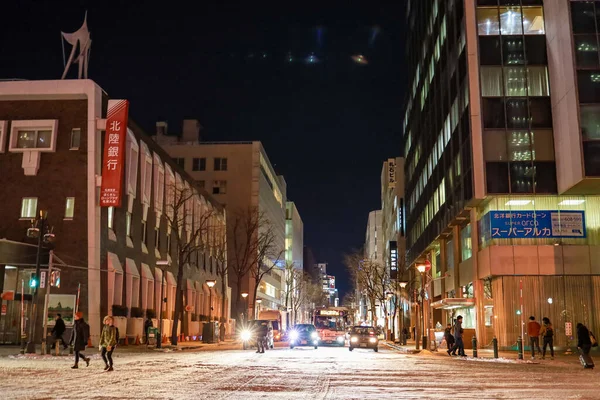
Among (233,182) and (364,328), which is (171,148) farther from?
(364,328)

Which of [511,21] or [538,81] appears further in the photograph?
[511,21]

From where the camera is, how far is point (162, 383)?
15.9 m

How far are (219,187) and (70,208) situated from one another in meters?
59.2

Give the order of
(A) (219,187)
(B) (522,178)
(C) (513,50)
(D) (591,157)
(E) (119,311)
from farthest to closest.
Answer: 1. (A) (219,187)
2. (C) (513,50)
3. (E) (119,311)
4. (B) (522,178)
5. (D) (591,157)

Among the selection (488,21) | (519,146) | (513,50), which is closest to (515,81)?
(513,50)

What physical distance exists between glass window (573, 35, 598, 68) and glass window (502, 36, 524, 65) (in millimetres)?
3720

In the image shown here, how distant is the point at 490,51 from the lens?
41.0 m

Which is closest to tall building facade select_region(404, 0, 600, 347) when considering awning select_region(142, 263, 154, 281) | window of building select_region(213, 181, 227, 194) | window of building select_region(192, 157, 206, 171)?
awning select_region(142, 263, 154, 281)

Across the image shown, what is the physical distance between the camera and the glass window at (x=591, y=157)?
3572 cm

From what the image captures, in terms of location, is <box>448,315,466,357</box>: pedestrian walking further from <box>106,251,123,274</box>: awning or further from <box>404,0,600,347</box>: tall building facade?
<box>106,251,123,274</box>: awning

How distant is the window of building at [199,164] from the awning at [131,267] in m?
55.0

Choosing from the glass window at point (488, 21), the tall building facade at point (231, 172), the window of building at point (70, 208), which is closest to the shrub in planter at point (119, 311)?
the window of building at point (70, 208)

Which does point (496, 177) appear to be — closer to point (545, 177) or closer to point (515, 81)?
point (545, 177)

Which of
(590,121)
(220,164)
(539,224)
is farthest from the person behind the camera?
(220,164)
